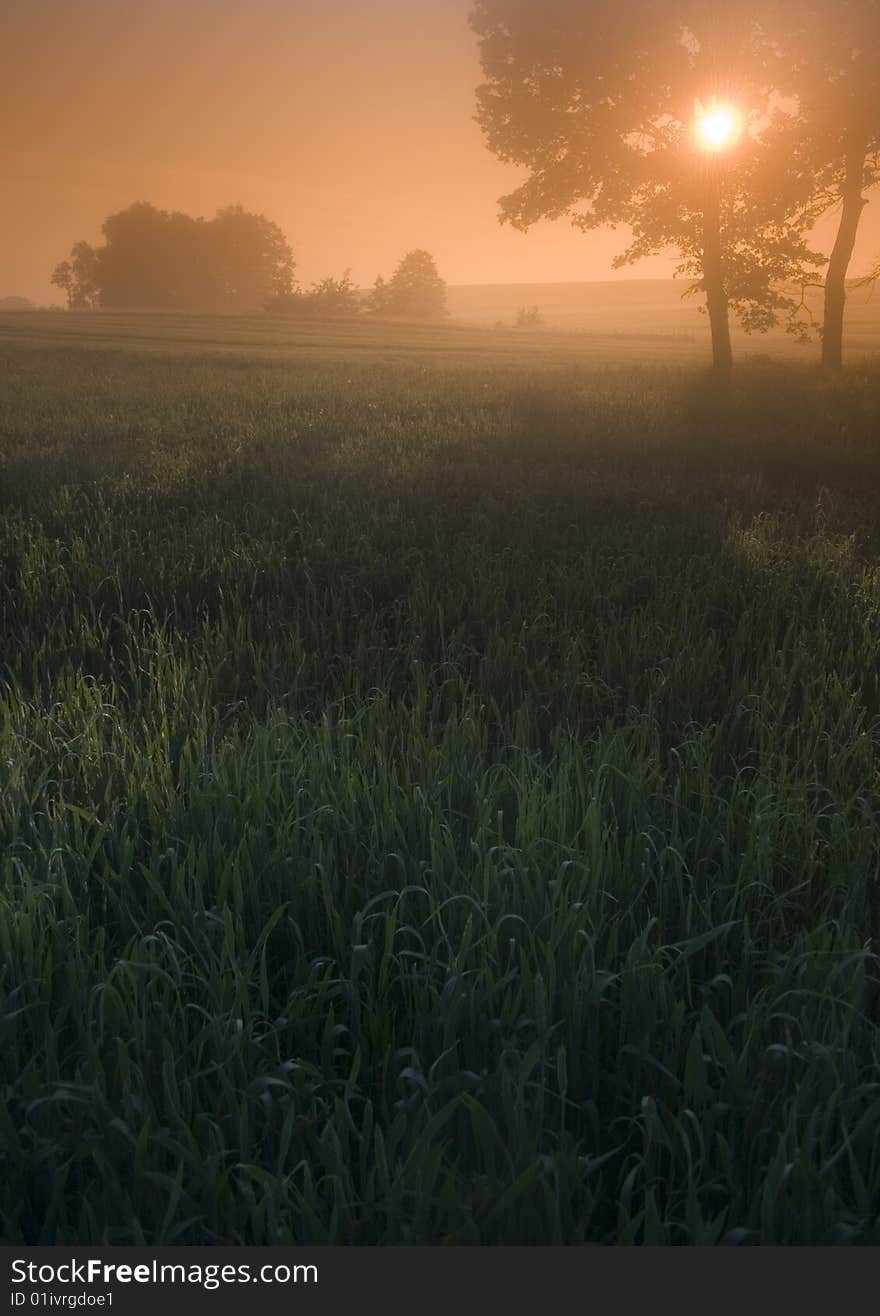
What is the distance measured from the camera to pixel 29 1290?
155 cm

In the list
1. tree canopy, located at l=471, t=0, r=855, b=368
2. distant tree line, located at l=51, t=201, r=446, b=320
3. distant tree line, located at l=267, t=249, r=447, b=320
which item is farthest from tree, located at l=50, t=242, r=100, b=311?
tree canopy, located at l=471, t=0, r=855, b=368

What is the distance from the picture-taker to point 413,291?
308ft

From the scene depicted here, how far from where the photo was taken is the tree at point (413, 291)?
92062 millimetres

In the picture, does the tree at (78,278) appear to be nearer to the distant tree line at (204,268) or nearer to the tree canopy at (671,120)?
the distant tree line at (204,268)

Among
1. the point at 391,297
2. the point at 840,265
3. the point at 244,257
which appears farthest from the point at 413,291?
the point at 840,265

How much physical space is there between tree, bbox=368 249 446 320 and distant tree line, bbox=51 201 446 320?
10 cm

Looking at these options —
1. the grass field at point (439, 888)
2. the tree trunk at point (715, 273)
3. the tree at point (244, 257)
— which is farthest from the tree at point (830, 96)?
the tree at point (244, 257)

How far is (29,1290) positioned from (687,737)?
9.64ft

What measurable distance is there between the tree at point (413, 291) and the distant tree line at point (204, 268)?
0.34ft

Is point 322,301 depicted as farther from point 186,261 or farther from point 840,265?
point 840,265

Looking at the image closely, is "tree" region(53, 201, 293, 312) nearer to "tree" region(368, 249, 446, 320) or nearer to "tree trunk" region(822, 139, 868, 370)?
"tree" region(368, 249, 446, 320)

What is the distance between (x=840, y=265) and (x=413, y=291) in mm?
78656

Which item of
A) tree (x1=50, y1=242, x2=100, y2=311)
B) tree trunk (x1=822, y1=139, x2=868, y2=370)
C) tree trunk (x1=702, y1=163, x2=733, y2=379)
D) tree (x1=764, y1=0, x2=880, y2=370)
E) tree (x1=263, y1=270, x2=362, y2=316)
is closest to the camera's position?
tree (x1=764, y1=0, x2=880, y2=370)

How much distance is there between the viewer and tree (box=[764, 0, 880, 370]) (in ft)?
60.3
